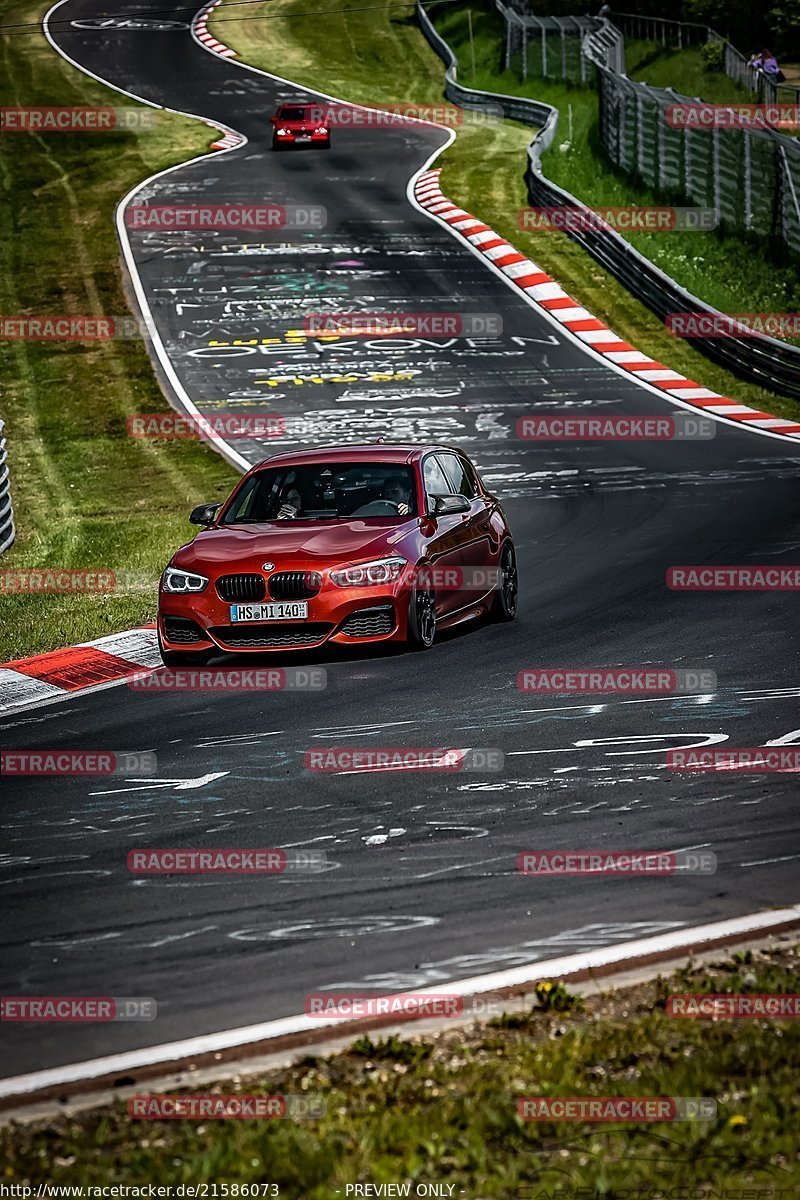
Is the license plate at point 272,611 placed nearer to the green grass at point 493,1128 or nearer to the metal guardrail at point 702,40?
the green grass at point 493,1128

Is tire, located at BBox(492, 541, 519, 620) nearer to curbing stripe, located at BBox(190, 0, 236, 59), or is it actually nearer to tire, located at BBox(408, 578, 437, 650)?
tire, located at BBox(408, 578, 437, 650)

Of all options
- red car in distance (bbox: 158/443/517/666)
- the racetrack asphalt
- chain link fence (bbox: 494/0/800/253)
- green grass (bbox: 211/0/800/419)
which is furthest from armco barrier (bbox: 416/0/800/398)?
red car in distance (bbox: 158/443/517/666)

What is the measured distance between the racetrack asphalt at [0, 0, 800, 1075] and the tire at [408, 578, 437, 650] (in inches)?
A: 7.5

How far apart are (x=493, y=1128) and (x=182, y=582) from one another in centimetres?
789

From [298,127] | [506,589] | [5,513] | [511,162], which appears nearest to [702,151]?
[511,162]

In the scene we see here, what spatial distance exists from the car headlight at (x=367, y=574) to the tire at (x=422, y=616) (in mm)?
220

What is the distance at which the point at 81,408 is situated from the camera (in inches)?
1014

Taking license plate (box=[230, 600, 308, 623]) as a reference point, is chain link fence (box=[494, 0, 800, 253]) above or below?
above

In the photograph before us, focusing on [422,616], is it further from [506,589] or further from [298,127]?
[298,127]

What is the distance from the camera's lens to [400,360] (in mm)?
28453

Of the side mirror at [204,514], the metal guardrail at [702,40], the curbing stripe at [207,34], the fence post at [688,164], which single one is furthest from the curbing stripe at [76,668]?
the curbing stripe at [207,34]

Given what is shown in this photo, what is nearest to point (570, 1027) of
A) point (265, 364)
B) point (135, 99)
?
point (265, 364)

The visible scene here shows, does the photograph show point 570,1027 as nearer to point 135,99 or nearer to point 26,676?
point 26,676

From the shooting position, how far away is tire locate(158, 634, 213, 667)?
12.2 meters
